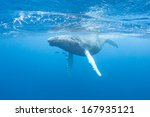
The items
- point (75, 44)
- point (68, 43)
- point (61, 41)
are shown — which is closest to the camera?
point (61, 41)

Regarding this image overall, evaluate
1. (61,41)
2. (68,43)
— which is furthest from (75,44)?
(61,41)

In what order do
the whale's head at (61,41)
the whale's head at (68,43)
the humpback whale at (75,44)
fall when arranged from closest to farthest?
the whale's head at (61,41), the whale's head at (68,43), the humpback whale at (75,44)

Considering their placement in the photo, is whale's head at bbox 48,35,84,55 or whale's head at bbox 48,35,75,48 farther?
whale's head at bbox 48,35,84,55

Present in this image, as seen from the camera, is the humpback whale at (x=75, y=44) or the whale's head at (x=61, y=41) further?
the humpback whale at (x=75, y=44)

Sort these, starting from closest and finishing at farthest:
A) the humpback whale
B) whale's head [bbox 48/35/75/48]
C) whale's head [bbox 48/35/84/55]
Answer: whale's head [bbox 48/35/75/48], whale's head [bbox 48/35/84/55], the humpback whale

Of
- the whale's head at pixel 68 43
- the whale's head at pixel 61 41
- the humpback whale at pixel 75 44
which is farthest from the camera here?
the humpback whale at pixel 75 44

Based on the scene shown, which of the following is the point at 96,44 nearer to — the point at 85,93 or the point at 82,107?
the point at 82,107

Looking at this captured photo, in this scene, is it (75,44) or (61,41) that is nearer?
(61,41)

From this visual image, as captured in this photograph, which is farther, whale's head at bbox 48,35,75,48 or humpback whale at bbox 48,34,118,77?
humpback whale at bbox 48,34,118,77

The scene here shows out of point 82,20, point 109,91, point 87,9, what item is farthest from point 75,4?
point 109,91

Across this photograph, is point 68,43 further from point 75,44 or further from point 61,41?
point 61,41

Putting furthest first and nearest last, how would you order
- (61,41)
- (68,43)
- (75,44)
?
(75,44), (68,43), (61,41)

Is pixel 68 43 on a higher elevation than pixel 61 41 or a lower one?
higher

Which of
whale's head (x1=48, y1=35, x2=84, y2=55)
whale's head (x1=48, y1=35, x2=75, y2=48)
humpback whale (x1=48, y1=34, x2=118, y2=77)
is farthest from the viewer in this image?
humpback whale (x1=48, y1=34, x2=118, y2=77)
